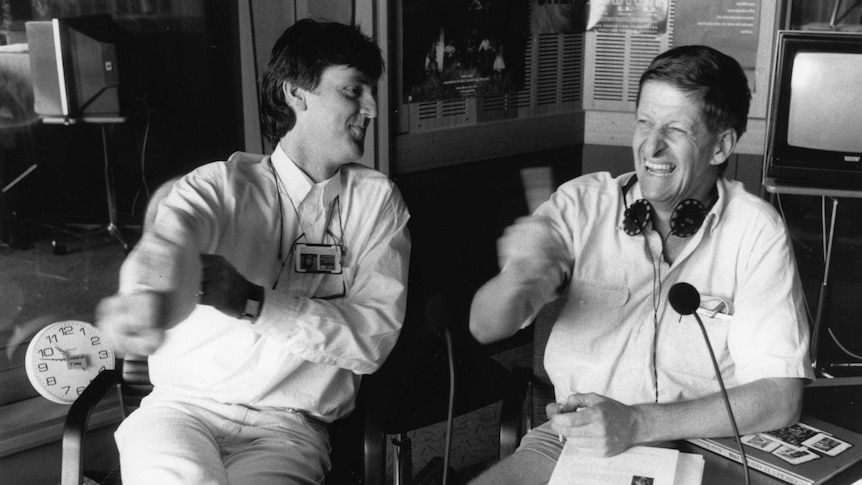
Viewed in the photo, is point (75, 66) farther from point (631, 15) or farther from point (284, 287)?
point (631, 15)

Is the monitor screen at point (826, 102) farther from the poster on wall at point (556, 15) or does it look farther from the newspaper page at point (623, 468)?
the newspaper page at point (623, 468)

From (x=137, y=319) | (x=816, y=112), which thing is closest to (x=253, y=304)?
(x=137, y=319)

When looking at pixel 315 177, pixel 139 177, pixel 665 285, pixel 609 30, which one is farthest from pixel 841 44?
pixel 139 177

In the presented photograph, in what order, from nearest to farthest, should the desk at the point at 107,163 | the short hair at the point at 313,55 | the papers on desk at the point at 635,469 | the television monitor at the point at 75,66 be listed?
1. the papers on desk at the point at 635,469
2. the short hair at the point at 313,55
3. the television monitor at the point at 75,66
4. the desk at the point at 107,163

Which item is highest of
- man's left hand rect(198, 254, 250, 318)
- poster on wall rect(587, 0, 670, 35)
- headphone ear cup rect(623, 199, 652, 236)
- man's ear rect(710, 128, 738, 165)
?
poster on wall rect(587, 0, 670, 35)

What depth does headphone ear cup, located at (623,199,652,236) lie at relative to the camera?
1.74 m

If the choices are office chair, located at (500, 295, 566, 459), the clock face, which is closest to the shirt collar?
office chair, located at (500, 295, 566, 459)

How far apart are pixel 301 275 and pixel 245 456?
43cm

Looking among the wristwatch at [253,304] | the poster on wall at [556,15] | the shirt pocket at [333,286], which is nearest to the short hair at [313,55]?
the shirt pocket at [333,286]

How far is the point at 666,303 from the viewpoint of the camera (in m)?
1.71

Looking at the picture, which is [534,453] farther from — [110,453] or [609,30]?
[609,30]

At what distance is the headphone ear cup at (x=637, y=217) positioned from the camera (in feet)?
5.72

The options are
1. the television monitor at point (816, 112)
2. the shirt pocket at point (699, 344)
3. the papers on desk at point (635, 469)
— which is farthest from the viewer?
the television monitor at point (816, 112)

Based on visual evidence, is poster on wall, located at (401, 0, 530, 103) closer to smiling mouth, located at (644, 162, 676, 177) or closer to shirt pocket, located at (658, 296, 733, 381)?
smiling mouth, located at (644, 162, 676, 177)
